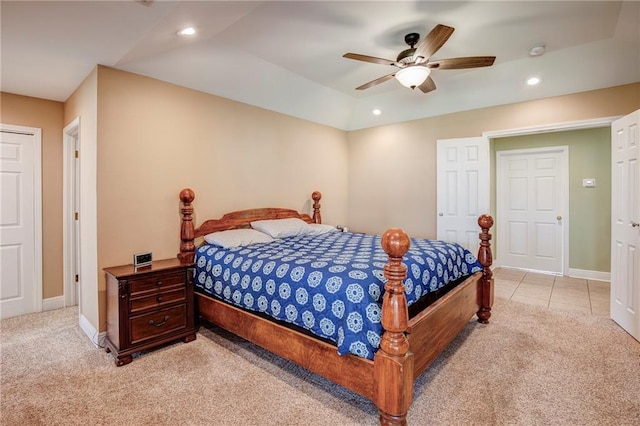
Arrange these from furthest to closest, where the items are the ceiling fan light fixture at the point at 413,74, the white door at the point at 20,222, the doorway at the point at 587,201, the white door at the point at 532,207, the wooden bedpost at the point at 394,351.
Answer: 1. the white door at the point at 532,207
2. the doorway at the point at 587,201
3. the white door at the point at 20,222
4. the ceiling fan light fixture at the point at 413,74
5. the wooden bedpost at the point at 394,351

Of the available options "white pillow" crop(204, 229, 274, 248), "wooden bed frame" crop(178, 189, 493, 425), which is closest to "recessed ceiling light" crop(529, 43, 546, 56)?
"wooden bed frame" crop(178, 189, 493, 425)

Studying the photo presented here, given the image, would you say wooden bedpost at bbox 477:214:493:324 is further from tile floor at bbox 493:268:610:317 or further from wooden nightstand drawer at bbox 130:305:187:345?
wooden nightstand drawer at bbox 130:305:187:345

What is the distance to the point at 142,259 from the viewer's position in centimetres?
280

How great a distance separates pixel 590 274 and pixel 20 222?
7653 millimetres

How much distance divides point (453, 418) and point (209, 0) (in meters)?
2.93

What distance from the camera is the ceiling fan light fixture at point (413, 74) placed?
2604 mm

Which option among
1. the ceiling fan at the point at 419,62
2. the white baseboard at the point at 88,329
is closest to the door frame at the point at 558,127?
the ceiling fan at the point at 419,62

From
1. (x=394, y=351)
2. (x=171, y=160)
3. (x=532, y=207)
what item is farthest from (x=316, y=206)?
(x=532, y=207)

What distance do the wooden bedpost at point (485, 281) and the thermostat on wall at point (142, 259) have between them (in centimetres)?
318

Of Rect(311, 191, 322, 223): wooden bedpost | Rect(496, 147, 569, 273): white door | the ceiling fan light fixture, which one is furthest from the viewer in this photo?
Rect(496, 147, 569, 273): white door

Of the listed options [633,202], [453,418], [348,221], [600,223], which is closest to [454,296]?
[453,418]

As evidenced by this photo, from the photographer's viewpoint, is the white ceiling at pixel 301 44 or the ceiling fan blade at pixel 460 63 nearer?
the white ceiling at pixel 301 44

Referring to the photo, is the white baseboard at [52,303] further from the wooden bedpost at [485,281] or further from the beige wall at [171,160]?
the wooden bedpost at [485,281]

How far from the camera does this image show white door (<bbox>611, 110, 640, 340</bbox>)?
2795 mm
